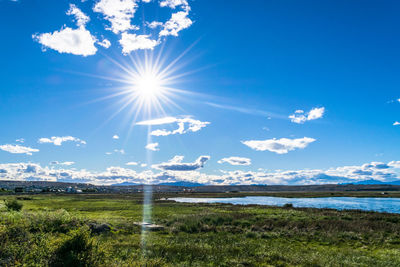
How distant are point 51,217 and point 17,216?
2479mm

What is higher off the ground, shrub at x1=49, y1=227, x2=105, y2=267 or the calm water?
shrub at x1=49, y1=227, x2=105, y2=267

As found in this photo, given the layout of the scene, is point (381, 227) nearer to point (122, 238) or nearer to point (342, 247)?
point (342, 247)

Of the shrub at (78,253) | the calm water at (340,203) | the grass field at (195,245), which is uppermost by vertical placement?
the shrub at (78,253)

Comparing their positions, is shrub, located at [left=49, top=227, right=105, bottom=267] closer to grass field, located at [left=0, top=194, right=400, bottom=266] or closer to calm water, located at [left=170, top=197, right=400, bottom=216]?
grass field, located at [left=0, top=194, right=400, bottom=266]

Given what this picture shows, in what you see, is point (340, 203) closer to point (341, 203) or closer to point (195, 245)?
point (341, 203)

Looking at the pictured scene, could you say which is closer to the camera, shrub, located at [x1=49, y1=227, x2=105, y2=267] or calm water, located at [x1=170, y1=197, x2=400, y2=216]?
shrub, located at [x1=49, y1=227, x2=105, y2=267]

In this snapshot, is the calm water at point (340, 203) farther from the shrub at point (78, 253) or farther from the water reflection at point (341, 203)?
the shrub at point (78, 253)

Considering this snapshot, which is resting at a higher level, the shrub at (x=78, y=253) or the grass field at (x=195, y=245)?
the shrub at (x=78, y=253)

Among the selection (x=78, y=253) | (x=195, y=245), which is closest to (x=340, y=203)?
(x=195, y=245)

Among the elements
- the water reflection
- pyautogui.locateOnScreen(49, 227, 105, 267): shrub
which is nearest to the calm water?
the water reflection

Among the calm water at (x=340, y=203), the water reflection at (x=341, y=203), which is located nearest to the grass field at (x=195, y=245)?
the water reflection at (x=341, y=203)

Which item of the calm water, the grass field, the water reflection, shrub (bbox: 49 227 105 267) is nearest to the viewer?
shrub (bbox: 49 227 105 267)

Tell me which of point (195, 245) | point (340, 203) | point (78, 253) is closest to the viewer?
point (78, 253)

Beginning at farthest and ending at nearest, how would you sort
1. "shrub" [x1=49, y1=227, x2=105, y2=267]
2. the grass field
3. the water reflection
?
the water reflection < the grass field < "shrub" [x1=49, y1=227, x2=105, y2=267]
